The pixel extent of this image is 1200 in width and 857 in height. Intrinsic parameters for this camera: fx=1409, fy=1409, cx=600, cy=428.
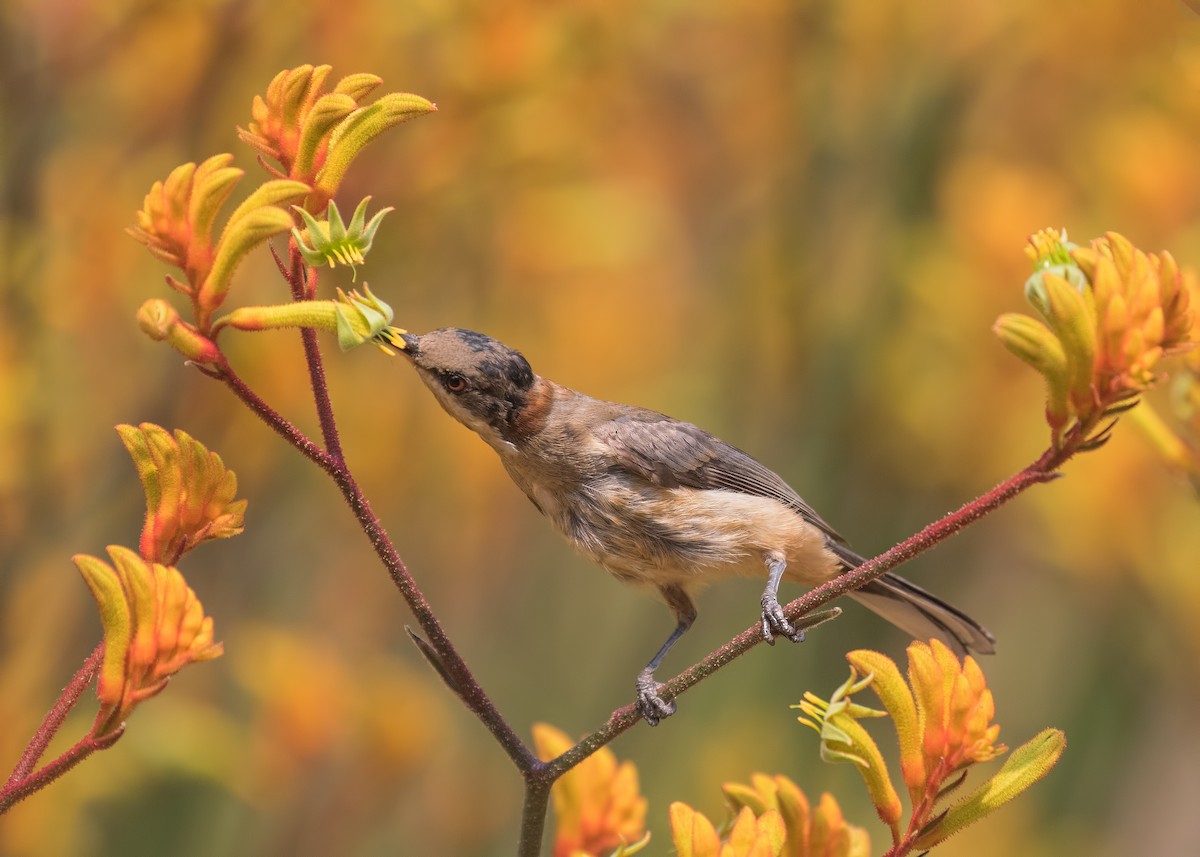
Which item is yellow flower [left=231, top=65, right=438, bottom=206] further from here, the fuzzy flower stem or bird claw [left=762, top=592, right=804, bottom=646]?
bird claw [left=762, top=592, right=804, bottom=646]

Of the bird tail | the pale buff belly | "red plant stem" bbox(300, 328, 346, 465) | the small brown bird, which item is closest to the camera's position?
"red plant stem" bbox(300, 328, 346, 465)

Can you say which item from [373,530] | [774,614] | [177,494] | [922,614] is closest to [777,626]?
[774,614]

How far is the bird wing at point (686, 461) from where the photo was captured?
3039mm

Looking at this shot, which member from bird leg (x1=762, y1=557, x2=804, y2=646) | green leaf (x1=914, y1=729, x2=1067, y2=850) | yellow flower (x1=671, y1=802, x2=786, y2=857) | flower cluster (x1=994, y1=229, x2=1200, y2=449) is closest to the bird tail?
bird leg (x1=762, y1=557, x2=804, y2=646)

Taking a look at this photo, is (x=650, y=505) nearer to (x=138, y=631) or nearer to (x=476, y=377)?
(x=476, y=377)

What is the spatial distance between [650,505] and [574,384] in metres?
2.14

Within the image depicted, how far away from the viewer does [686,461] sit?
10.3 feet

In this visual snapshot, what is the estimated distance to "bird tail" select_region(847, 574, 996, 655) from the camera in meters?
2.67

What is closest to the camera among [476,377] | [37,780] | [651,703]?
[37,780]

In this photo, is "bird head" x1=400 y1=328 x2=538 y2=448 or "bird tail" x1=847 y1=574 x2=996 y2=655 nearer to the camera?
"bird head" x1=400 y1=328 x2=538 y2=448

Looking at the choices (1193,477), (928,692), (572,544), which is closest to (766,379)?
(572,544)

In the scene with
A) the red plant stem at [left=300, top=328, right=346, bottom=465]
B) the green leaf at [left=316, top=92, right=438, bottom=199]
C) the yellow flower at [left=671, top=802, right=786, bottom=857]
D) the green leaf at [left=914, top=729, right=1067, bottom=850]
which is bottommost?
the yellow flower at [left=671, top=802, right=786, bottom=857]

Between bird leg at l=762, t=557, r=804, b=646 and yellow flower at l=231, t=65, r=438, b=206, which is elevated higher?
yellow flower at l=231, t=65, r=438, b=206

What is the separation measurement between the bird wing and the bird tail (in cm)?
35
